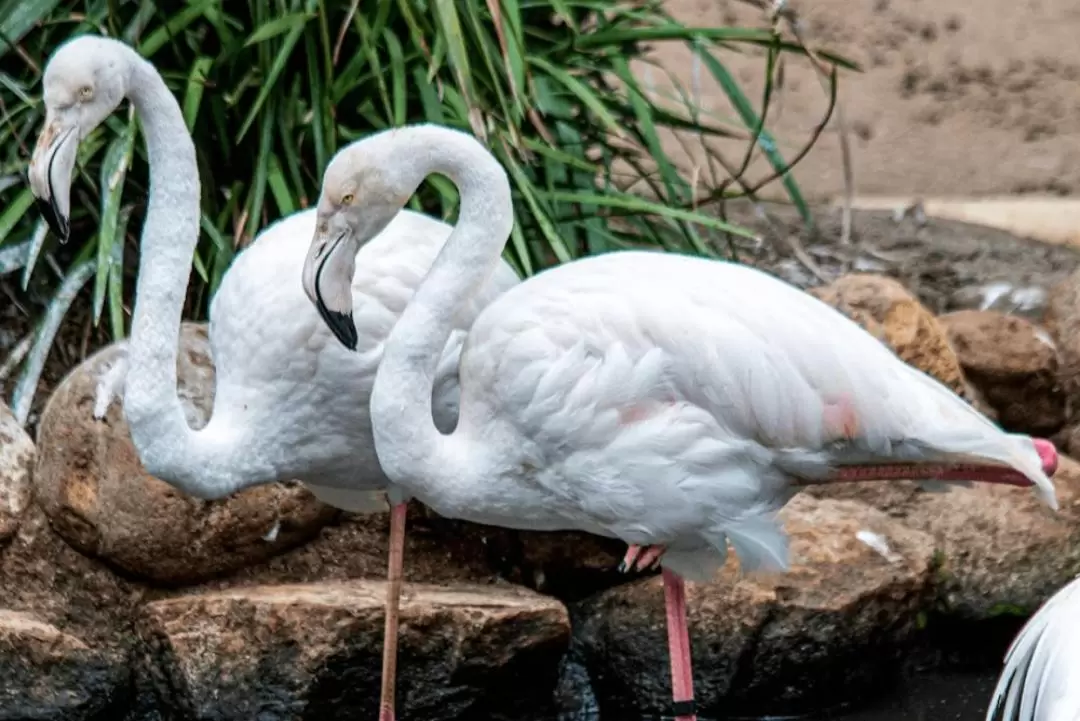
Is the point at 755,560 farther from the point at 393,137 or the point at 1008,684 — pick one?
the point at 393,137

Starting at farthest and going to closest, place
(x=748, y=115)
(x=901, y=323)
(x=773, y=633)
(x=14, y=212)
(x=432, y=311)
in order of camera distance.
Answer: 1. (x=748, y=115)
2. (x=14, y=212)
3. (x=901, y=323)
4. (x=773, y=633)
5. (x=432, y=311)

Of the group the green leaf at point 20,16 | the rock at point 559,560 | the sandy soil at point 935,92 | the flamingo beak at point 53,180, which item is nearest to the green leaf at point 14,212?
the green leaf at point 20,16

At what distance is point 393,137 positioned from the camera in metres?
3.56

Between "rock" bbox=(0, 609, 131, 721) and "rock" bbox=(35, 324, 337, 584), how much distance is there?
0.26m

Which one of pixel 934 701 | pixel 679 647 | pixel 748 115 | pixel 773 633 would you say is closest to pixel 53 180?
pixel 679 647

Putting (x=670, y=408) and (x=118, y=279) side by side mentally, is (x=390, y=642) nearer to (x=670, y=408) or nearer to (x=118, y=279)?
(x=670, y=408)

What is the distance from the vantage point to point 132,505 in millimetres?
4293

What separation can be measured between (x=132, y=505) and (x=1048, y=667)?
2.35m

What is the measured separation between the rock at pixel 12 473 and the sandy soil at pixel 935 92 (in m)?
3.76

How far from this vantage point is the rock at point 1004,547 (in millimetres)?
4543

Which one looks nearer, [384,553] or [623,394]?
[623,394]

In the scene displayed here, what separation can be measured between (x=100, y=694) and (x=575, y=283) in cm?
154

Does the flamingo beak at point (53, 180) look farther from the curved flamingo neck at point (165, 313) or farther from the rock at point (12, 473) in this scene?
the rock at point (12, 473)

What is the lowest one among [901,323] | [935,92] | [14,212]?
[935,92]
